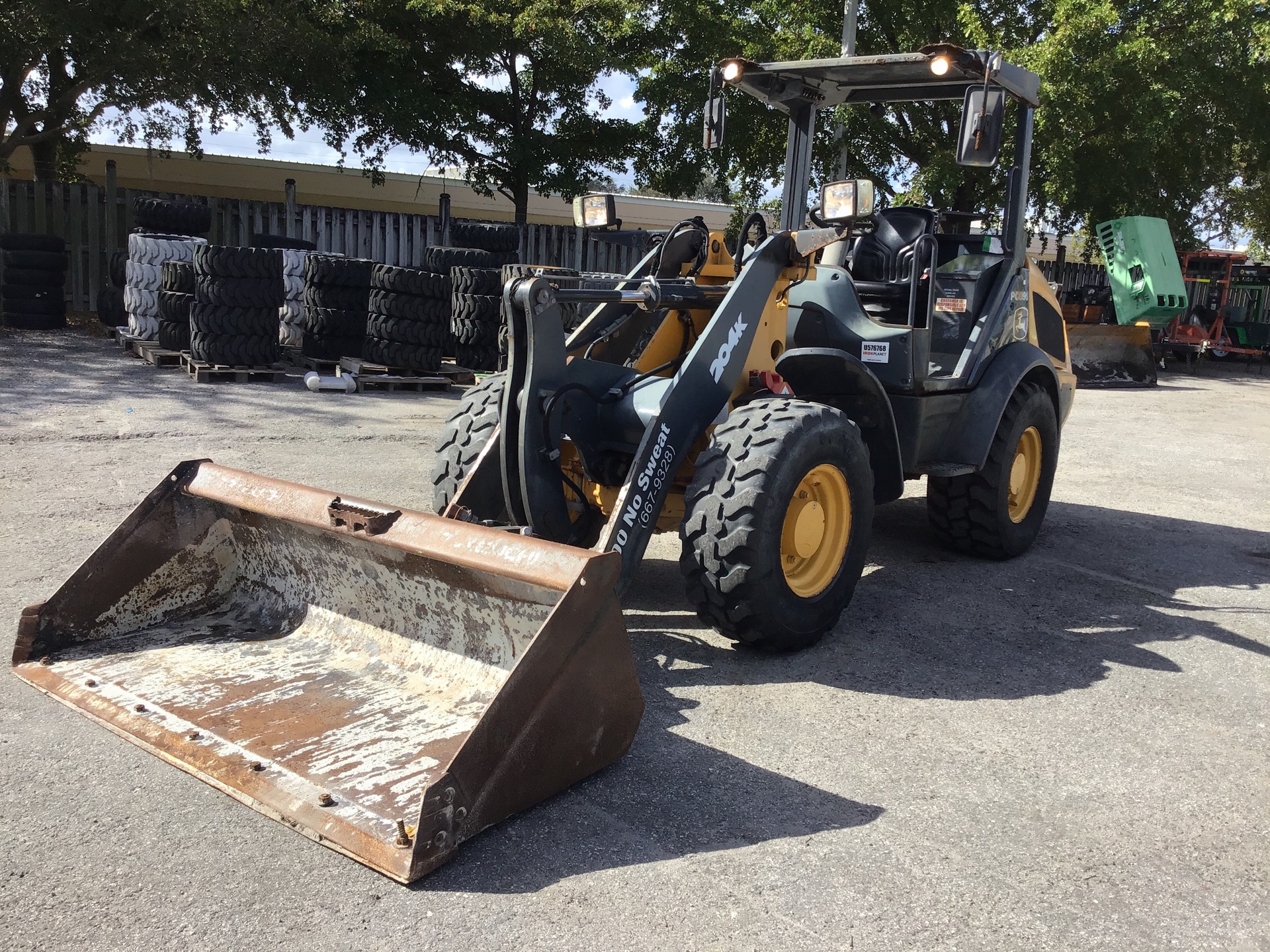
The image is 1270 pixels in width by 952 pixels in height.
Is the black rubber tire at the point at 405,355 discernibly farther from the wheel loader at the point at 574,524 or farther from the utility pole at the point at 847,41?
the utility pole at the point at 847,41

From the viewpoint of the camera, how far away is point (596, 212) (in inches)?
219

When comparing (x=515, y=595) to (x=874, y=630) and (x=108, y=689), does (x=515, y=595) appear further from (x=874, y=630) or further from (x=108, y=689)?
(x=874, y=630)

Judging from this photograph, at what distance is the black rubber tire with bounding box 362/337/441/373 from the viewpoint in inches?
472

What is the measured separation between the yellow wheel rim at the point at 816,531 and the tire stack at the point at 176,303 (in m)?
9.08

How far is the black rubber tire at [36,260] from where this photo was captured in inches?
584

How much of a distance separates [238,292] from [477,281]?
7.92 ft

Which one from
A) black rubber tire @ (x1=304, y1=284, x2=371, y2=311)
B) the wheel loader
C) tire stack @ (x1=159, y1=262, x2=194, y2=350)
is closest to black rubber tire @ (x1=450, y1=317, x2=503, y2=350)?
black rubber tire @ (x1=304, y1=284, x2=371, y2=311)

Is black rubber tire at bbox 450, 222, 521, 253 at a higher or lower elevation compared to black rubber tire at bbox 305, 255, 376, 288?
higher

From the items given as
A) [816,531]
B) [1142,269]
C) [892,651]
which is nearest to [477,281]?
[816,531]

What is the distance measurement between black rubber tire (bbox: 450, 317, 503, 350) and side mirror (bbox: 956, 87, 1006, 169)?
295 inches

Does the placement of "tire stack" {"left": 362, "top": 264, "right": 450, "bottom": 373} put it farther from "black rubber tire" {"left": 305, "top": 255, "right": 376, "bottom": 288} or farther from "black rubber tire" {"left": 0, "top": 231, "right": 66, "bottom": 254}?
"black rubber tire" {"left": 0, "top": 231, "right": 66, "bottom": 254}

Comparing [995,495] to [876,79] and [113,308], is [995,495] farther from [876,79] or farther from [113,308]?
[113,308]

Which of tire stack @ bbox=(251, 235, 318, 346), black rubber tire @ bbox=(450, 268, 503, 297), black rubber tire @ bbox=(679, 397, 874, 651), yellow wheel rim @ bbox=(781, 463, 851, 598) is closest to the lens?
black rubber tire @ bbox=(679, 397, 874, 651)

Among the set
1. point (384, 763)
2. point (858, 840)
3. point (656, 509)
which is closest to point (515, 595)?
point (384, 763)
